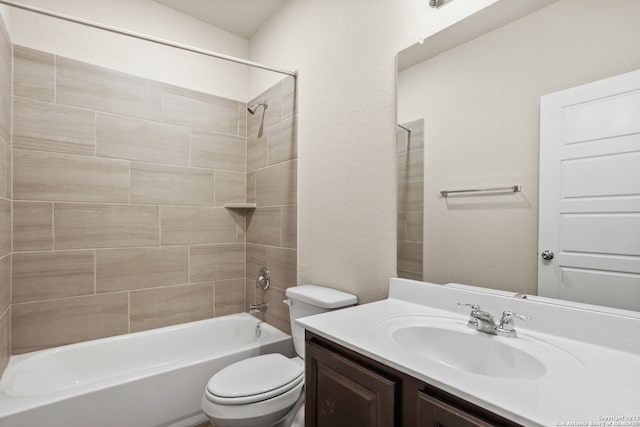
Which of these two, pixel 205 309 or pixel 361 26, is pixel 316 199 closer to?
pixel 361 26

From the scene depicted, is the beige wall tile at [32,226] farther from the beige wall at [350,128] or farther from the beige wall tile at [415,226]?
the beige wall tile at [415,226]

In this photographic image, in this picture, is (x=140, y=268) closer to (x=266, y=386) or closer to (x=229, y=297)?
(x=229, y=297)

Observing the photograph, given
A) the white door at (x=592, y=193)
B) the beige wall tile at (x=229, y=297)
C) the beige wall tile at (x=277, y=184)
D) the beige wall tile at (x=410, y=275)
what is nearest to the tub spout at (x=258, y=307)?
the beige wall tile at (x=229, y=297)

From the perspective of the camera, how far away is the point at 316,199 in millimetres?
2006

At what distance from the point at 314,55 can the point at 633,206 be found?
5.54 ft

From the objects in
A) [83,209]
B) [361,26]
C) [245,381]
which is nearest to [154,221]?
[83,209]

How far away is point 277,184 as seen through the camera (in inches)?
92.8

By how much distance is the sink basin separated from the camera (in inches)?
36.2

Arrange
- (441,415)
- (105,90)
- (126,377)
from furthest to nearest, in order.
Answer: (105,90) → (126,377) → (441,415)

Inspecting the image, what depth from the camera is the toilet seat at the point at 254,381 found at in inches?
55.8

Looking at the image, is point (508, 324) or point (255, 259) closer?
point (508, 324)

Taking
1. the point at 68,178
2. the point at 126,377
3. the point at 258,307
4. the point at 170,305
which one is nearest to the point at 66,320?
the point at 170,305

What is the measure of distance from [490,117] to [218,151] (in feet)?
6.43

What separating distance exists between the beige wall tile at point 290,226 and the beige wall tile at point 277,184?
0.05 m
